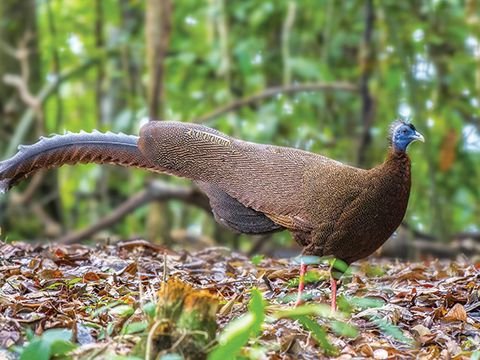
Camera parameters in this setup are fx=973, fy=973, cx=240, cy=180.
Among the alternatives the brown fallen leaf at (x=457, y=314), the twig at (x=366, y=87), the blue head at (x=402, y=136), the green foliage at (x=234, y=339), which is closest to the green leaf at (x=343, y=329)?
the brown fallen leaf at (x=457, y=314)

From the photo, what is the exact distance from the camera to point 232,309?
11.7 feet

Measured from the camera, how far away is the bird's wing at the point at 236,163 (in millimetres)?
4031

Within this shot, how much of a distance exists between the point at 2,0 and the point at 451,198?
16.2 feet

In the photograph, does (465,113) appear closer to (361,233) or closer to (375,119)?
(375,119)

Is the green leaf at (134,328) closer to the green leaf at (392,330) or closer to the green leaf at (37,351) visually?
the green leaf at (37,351)

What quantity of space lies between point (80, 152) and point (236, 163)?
26.6 inches

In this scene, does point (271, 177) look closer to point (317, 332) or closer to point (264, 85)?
point (317, 332)

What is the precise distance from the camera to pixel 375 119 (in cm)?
941

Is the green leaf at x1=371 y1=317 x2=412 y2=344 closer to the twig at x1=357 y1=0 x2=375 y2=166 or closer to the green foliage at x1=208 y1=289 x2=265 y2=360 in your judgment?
the green foliage at x1=208 y1=289 x2=265 y2=360

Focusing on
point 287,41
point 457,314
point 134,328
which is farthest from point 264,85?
point 134,328

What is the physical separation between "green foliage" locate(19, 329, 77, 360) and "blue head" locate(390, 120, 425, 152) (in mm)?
1667

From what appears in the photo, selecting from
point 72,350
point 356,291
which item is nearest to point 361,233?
point 356,291

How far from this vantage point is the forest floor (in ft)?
9.79

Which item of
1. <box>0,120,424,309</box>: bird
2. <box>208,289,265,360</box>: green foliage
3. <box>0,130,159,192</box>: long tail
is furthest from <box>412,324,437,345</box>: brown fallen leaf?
<box>0,130,159,192</box>: long tail
